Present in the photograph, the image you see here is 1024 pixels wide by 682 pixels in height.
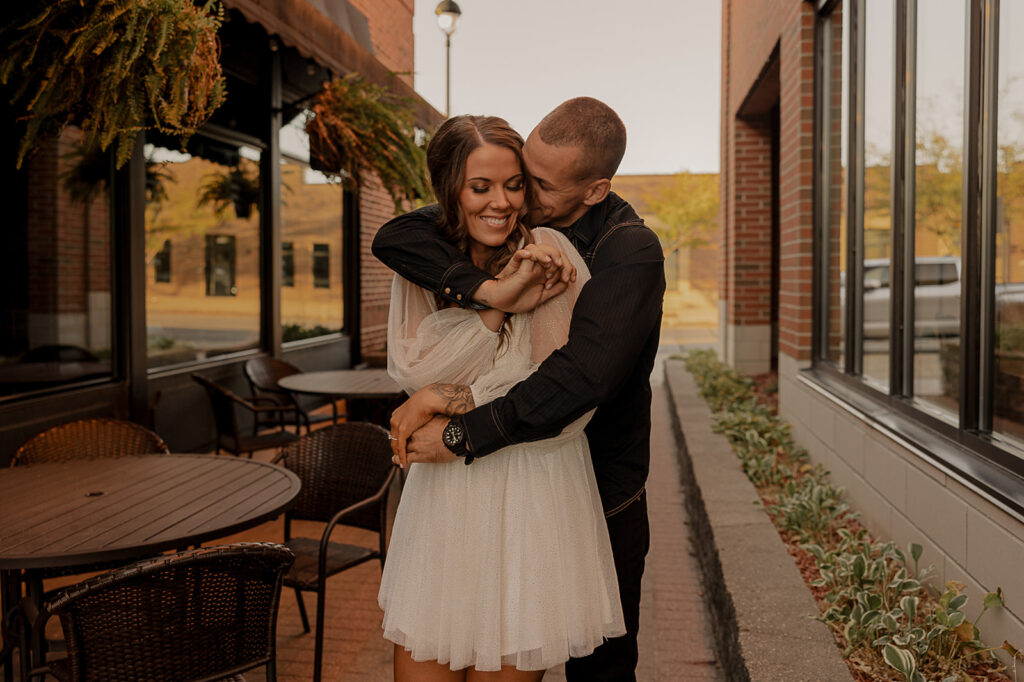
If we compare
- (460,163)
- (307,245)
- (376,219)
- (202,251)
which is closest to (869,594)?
(460,163)

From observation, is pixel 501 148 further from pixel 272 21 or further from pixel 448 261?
pixel 272 21

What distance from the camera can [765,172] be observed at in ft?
35.7

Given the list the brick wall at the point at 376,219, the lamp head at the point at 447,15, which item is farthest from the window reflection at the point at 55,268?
the lamp head at the point at 447,15

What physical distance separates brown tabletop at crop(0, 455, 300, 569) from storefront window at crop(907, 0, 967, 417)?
2691mm

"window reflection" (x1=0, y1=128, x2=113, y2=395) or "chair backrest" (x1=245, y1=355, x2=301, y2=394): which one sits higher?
"window reflection" (x1=0, y1=128, x2=113, y2=395)

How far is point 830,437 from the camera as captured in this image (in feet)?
17.2

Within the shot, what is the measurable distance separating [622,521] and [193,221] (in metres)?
6.73

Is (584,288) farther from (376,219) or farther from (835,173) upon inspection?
(376,219)

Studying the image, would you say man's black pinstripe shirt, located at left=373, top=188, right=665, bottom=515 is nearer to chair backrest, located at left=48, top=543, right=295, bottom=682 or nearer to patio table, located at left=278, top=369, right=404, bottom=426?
Result: chair backrest, located at left=48, top=543, right=295, bottom=682

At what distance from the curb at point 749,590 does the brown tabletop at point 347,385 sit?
2045 millimetres

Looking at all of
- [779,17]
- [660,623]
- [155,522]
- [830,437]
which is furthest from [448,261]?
[779,17]

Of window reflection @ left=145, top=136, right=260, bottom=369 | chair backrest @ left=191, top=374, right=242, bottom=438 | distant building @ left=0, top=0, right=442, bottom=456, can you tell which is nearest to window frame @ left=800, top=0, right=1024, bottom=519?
distant building @ left=0, top=0, right=442, bottom=456

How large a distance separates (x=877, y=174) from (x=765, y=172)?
6.23 metres

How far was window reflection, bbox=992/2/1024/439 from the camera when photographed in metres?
3.10
